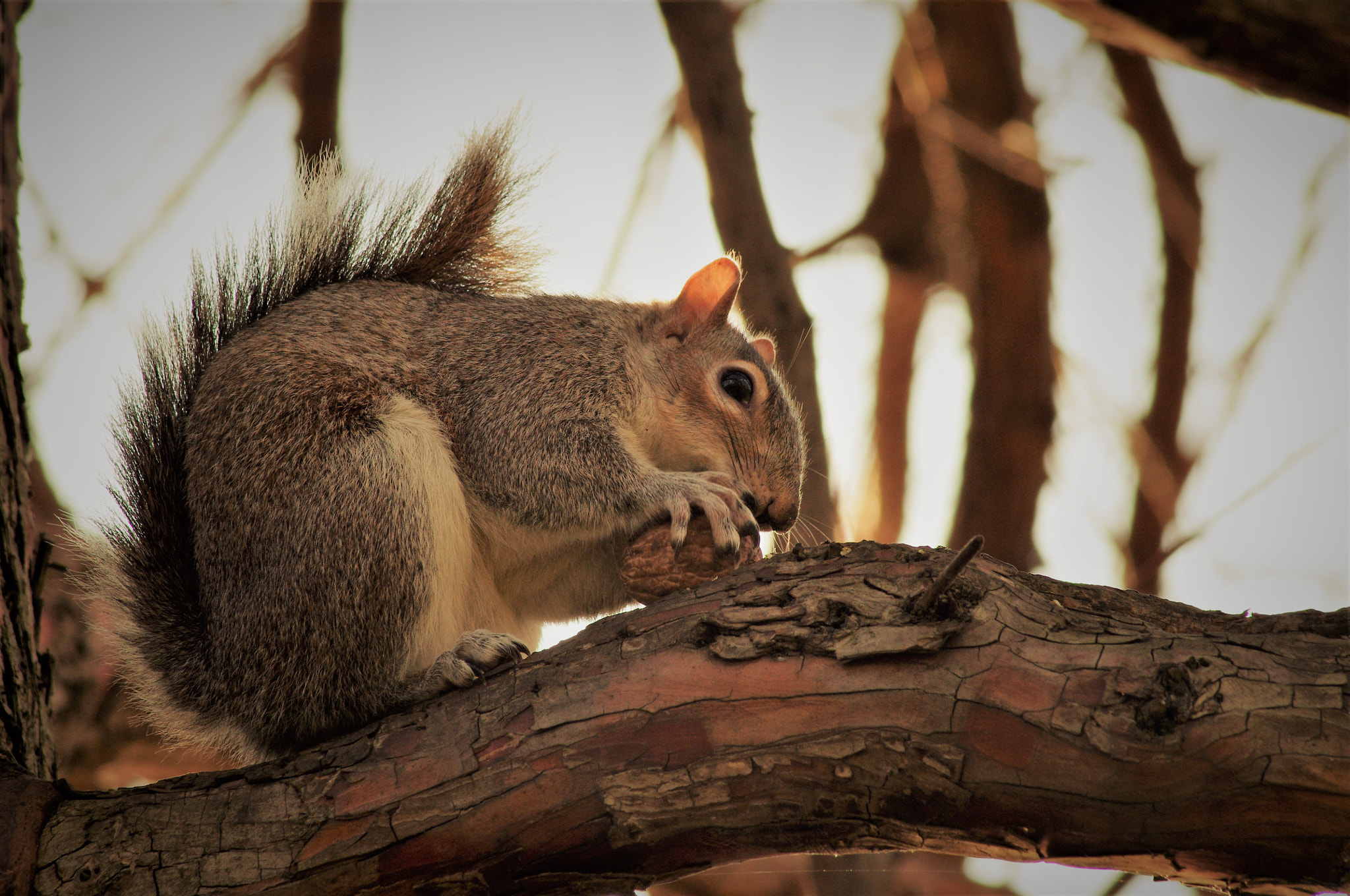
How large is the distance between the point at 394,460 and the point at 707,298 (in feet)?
2.87

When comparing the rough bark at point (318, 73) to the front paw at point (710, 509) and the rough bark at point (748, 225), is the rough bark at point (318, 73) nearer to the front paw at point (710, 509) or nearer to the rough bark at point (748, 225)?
the rough bark at point (748, 225)

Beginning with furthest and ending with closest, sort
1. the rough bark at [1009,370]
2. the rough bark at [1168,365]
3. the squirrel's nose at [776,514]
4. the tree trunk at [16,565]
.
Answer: the rough bark at [1168,365], the rough bark at [1009,370], the squirrel's nose at [776,514], the tree trunk at [16,565]

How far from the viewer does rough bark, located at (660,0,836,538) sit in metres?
2.53

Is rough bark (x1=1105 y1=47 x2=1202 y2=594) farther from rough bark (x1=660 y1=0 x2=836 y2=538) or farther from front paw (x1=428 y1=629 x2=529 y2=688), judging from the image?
front paw (x1=428 y1=629 x2=529 y2=688)

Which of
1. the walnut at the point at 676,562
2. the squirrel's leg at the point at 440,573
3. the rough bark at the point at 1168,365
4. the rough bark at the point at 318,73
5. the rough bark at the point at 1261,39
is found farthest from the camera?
the rough bark at the point at 318,73

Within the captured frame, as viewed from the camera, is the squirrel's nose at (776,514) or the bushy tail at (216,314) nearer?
the bushy tail at (216,314)

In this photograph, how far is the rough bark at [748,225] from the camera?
2531mm

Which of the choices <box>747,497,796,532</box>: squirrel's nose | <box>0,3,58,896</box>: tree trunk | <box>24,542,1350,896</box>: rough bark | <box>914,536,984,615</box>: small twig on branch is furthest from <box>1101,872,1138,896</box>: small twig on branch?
<box>0,3,58,896</box>: tree trunk

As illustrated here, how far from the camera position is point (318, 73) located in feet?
9.88

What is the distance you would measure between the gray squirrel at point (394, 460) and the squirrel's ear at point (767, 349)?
14 mm

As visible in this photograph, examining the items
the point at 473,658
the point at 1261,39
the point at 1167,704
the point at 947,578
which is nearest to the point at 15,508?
the point at 473,658

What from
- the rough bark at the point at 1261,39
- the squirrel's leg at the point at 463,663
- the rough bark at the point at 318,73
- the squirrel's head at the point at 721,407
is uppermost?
the rough bark at the point at 318,73

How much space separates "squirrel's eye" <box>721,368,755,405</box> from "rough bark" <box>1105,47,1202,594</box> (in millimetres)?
1251

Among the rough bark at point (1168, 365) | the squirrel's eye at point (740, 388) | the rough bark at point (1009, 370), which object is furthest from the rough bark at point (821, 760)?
the rough bark at point (1168, 365)
